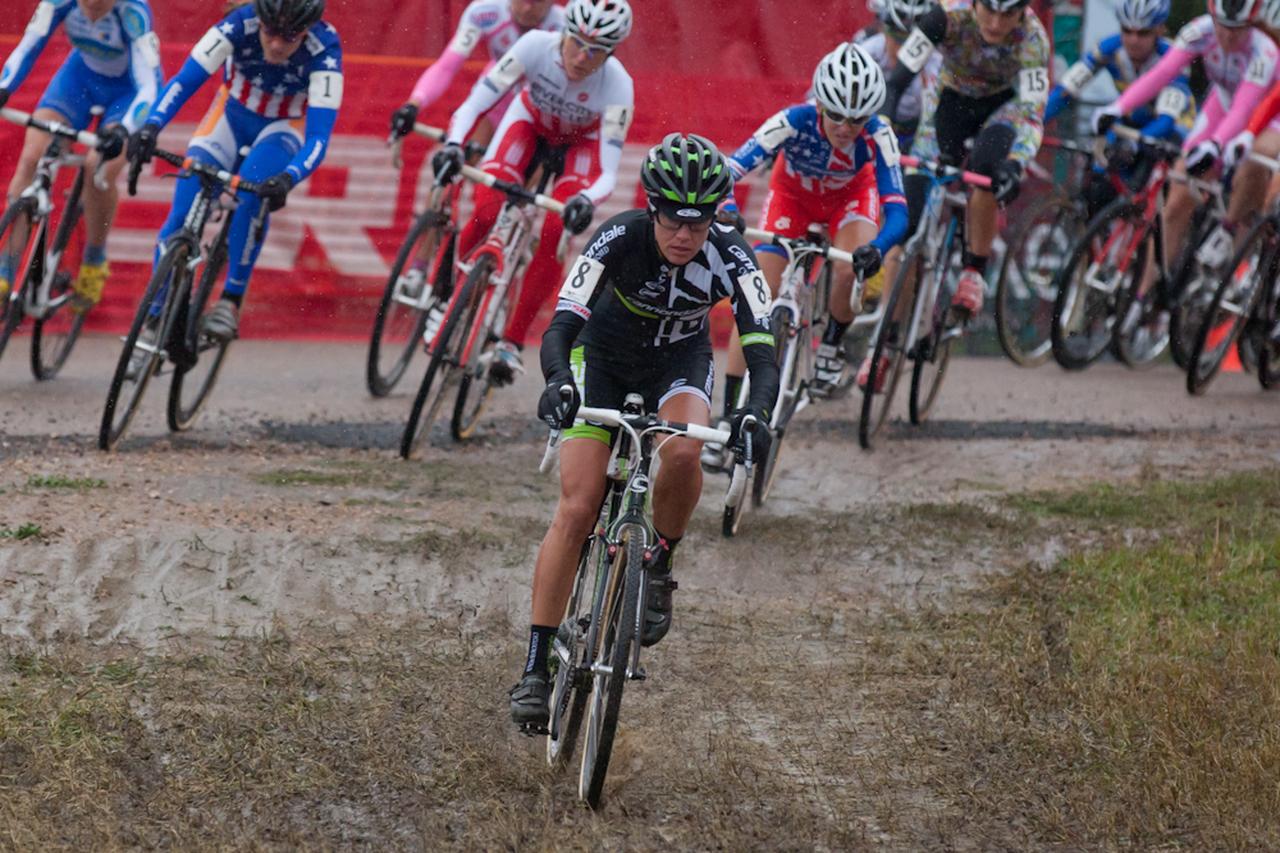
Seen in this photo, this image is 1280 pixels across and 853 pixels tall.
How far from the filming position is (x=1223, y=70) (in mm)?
12094

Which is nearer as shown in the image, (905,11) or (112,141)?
(112,141)

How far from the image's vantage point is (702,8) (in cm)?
1341

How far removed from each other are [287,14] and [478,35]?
2144 mm

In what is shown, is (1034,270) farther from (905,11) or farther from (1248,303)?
(905,11)

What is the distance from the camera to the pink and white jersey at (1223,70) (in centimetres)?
1180

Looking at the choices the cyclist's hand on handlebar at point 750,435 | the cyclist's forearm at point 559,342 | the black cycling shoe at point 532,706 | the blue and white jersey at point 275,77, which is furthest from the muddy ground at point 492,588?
the blue and white jersey at point 275,77

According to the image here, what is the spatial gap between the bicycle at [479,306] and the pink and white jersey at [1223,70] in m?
4.89

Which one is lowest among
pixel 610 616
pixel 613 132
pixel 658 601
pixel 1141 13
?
pixel 658 601

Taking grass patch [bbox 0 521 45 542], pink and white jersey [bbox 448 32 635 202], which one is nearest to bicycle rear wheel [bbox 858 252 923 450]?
pink and white jersey [bbox 448 32 635 202]

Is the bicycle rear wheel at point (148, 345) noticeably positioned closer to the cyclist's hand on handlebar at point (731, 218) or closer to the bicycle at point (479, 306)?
the bicycle at point (479, 306)

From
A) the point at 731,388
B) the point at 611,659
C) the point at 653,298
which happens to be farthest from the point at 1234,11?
the point at 611,659

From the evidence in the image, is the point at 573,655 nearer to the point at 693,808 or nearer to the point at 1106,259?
the point at 693,808

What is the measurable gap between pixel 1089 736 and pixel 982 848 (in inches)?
40.1

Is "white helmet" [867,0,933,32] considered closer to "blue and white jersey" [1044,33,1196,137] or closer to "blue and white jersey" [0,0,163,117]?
"blue and white jersey" [1044,33,1196,137]
